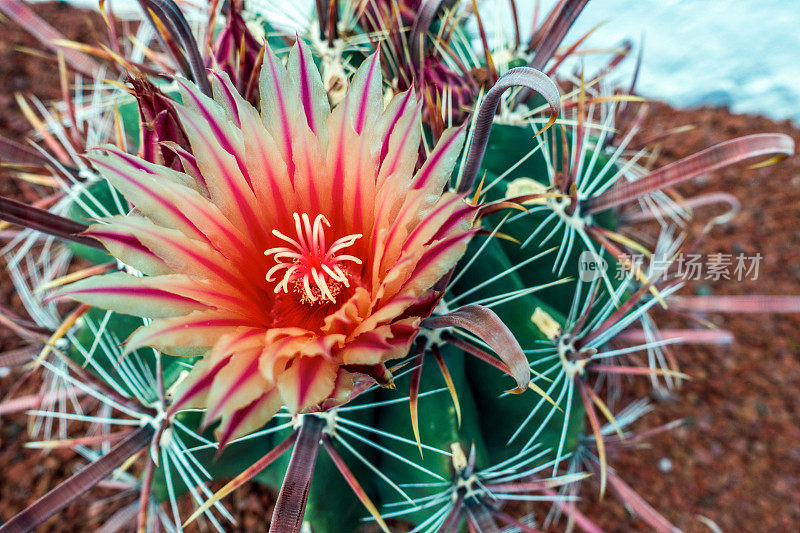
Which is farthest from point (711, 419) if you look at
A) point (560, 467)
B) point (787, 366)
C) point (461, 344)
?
point (461, 344)

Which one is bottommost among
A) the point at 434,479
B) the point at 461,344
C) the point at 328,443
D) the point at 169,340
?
the point at 434,479

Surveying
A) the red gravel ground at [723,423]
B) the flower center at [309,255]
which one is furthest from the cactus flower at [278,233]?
the red gravel ground at [723,423]

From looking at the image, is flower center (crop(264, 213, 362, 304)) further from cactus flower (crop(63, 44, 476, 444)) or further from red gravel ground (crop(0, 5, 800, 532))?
red gravel ground (crop(0, 5, 800, 532))

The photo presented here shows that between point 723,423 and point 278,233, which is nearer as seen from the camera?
point 278,233

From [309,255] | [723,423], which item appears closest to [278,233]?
[309,255]

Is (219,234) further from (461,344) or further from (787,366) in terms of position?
(787,366)

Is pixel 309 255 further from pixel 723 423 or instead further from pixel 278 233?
pixel 723 423
